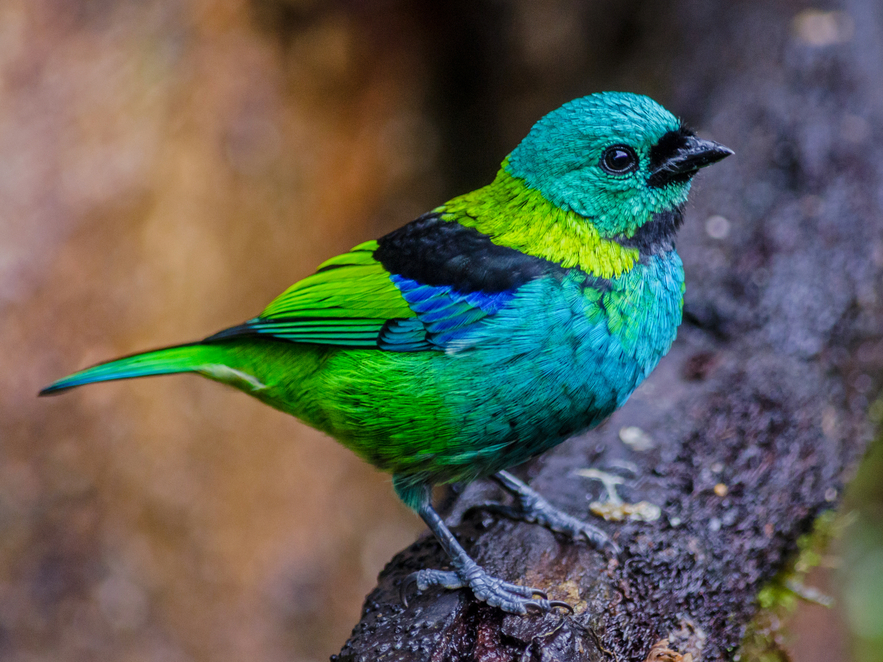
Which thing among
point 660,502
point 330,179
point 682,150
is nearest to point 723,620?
point 660,502

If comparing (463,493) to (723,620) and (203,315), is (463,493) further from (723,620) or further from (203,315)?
(203,315)

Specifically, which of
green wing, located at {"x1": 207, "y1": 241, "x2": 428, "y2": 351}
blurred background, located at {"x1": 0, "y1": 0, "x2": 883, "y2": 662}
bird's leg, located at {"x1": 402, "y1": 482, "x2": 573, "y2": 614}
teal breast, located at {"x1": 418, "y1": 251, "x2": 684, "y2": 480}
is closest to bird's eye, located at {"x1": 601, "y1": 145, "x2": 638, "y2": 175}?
teal breast, located at {"x1": 418, "y1": 251, "x2": 684, "y2": 480}

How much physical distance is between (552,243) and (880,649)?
5.39m

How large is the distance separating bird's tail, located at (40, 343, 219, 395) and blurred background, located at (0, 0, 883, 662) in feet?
5.23

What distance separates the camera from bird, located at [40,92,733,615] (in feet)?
9.21

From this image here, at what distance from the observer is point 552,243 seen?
296cm

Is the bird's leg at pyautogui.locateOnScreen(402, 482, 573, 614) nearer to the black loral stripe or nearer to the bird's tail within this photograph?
the black loral stripe

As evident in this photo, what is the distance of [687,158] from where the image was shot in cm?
293

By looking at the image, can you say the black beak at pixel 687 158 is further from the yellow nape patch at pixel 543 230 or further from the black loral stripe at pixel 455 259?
the black loral stripe at pixel 455 259

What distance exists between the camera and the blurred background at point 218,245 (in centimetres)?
478

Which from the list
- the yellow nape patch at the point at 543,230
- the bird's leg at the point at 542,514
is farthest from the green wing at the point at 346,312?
the bird's leg at the point at 542,514

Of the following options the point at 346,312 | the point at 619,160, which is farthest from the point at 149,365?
the point at 619,160

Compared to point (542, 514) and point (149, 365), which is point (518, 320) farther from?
point (149, 365)

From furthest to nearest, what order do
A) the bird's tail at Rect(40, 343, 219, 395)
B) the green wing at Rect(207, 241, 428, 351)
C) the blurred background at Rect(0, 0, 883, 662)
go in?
the blurred background at Rect(0, 0, 883, 662) < the bird's tail at Rect(40, 343, 219, 395) < the green wing at Rect(207, 241, 428, 351)
